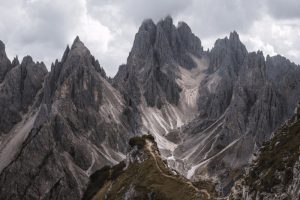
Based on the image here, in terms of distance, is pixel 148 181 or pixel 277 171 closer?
pixel 277 171

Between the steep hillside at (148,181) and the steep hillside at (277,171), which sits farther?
the steep hillside at (148,181)

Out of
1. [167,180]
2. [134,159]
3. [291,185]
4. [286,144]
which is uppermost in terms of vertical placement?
[134,159]

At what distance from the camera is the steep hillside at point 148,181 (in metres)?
125

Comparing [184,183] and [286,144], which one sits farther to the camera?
[184,183]

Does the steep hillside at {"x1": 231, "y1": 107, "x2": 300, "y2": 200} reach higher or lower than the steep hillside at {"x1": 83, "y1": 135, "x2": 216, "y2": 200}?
lower

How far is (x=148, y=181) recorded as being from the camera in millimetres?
147000

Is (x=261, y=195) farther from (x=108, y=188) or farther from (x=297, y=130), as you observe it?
(x=108, y=188)

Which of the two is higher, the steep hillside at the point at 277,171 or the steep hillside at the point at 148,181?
the steep hillside at the point at 148,181

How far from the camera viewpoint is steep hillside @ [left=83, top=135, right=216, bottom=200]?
124950 millimetres

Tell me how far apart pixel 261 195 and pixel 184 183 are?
211ft

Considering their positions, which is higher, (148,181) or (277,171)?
(148,181)

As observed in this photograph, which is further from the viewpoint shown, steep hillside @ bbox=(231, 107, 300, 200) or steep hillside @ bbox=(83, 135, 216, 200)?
steep hillside @ bbox=(83, 135, 216, 200)

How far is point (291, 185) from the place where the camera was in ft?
206

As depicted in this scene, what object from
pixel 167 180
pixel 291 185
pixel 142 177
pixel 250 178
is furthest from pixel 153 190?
pixel 291 185
